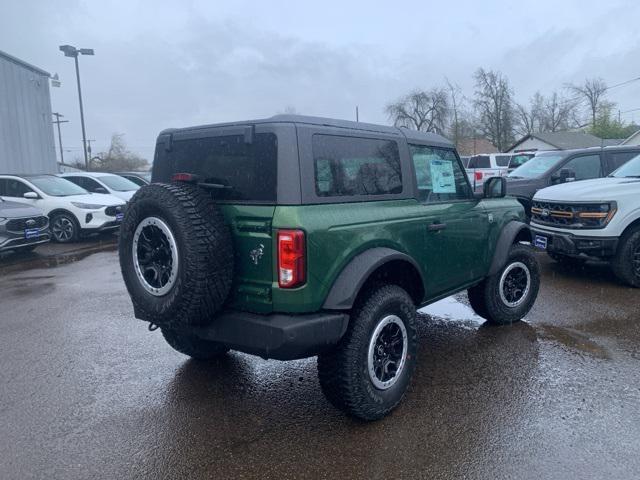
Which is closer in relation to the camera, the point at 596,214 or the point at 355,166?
the point at 355,166

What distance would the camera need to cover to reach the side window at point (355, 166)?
3236mm

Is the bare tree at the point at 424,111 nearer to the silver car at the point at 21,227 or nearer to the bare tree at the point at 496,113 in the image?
the bare tree at the point at 496,113

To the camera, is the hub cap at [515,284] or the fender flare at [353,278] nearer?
the fender flare at [353,278]

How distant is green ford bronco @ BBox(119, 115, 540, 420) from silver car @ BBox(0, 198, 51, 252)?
677 cm

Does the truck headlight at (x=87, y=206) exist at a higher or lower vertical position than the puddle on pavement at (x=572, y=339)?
higher

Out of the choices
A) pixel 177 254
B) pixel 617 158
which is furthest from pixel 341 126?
pixel 617 158

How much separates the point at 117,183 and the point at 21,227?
5258mm

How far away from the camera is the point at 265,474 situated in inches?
110

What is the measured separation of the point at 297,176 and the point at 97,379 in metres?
2.50

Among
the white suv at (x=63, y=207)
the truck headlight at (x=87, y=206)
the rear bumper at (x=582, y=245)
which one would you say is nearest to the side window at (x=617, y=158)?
the rear bumper at (x=582, y=245)

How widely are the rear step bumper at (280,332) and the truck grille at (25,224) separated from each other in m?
7.79

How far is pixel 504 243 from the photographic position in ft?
16.0

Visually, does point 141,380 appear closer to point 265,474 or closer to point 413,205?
point 265,474

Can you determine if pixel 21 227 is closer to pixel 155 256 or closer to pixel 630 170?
pixel 155 256
